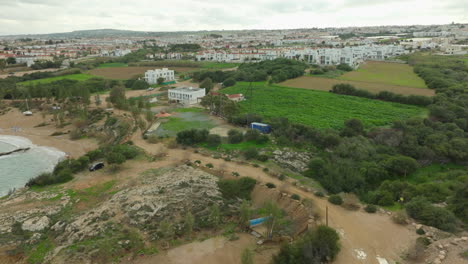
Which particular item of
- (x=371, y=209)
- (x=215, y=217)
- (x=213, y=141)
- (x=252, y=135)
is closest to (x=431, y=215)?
(x=371, y=209)

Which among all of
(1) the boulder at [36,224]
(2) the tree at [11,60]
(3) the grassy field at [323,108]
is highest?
(2) the tree at [11,60]

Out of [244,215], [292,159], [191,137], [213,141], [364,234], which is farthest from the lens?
[191,137]

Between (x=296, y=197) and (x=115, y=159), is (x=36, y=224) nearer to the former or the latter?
(x=115, y=159)

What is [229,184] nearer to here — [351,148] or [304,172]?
[304,172]

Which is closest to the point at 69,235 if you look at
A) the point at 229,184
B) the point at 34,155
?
the point at 229,184

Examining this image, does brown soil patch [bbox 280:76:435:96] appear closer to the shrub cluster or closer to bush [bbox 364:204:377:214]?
the shrub cluster

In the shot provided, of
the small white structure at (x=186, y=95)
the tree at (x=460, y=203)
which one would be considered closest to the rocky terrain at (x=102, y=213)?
the tree at (x=460, y=203)

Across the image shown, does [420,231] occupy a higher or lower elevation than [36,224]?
higher

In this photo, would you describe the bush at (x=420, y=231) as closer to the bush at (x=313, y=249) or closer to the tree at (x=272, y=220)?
the bush at (x=313, y=249)
